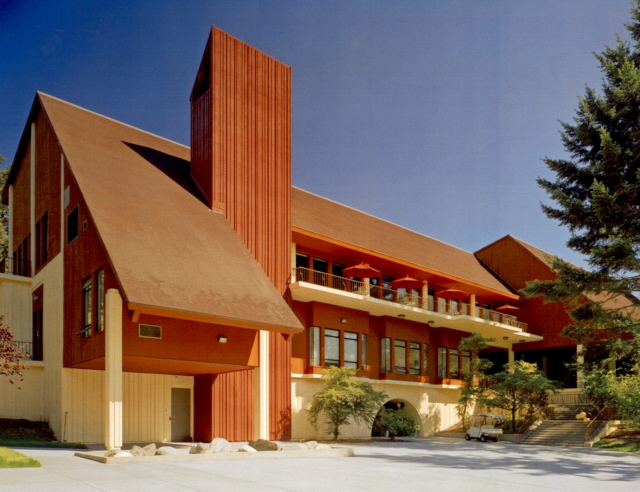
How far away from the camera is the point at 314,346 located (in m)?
27.8

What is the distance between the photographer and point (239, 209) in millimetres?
25047

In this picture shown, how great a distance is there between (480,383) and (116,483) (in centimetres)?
2734

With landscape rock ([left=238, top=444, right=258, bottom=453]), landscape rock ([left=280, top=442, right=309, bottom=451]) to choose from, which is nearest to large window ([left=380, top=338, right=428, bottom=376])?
landscape rock ([left=280, top=442, right=309, bottom=451])

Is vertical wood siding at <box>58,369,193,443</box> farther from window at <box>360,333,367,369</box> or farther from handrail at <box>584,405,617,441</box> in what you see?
handrail at <box>584,405,617,441</box>

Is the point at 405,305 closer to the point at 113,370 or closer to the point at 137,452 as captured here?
the point at 113,370

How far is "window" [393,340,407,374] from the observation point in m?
32.0

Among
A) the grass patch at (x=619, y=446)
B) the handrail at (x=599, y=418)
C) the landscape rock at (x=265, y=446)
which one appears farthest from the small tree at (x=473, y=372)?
the landscape rock at (x=265, y=446)

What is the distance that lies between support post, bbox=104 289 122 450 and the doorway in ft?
20.7

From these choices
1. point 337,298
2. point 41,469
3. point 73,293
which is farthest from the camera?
point 337,298

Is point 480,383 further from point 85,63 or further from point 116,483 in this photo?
point 116,483

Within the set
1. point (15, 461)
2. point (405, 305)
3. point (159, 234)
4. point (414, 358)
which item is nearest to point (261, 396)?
point (159, 234)

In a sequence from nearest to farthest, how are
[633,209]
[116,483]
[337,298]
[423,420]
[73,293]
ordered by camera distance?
[116,483] → [73,293] → [633,209] → [337,298] → [423,420]

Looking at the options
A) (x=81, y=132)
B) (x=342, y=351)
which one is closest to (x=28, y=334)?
(x=81, y=132)

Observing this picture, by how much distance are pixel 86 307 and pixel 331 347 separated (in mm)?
11472
